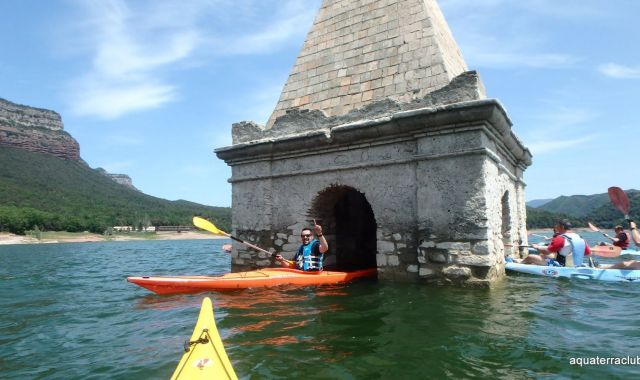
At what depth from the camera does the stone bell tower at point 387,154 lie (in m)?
6.52

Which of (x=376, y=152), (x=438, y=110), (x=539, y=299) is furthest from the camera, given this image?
(x=376, y=152)

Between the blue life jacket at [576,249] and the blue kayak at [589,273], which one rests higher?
the blue life jacket at [576,249]

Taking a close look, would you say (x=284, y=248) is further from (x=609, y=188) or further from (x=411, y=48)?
(x=609, y=188)

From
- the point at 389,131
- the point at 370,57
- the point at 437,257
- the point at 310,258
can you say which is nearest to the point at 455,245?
the point at 437,257

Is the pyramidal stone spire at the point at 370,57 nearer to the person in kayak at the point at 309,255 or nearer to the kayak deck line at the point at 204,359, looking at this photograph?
the person in kayak at the point at 309,255

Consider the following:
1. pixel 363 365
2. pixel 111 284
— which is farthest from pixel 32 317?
pixel 363 365

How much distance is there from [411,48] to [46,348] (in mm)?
7313

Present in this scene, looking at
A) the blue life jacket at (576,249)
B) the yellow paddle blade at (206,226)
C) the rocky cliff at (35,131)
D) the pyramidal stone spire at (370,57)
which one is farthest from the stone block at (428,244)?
the rocky cliff at (35,131)

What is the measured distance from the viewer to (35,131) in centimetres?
11719

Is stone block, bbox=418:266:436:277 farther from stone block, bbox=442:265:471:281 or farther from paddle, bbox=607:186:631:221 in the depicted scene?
paddle, bbox=607:186:631:221

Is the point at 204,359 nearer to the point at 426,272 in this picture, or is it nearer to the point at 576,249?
the point at 426,272

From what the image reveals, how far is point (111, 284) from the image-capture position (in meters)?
10.2

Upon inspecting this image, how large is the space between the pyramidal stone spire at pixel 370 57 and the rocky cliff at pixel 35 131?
113636 mm

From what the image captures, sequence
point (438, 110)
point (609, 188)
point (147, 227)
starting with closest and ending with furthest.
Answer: point (438, 110)
point (609, 188)
point (147, 227)
